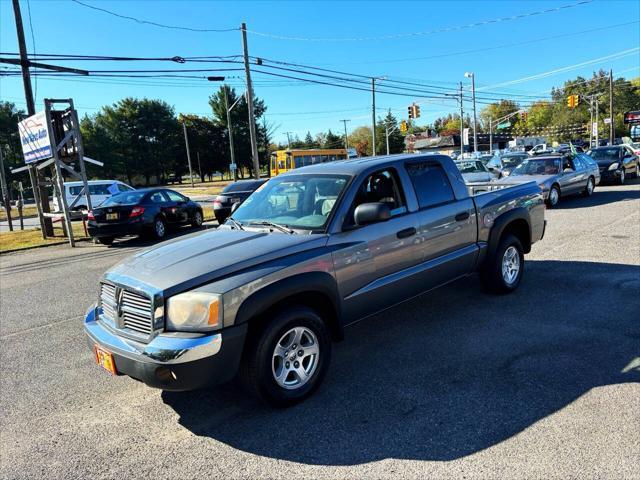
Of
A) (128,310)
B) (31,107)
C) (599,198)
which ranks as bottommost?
Answer: (599,198)

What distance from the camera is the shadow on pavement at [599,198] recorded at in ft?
47.3

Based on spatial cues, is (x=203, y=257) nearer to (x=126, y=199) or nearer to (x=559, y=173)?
(x=126, y=199)

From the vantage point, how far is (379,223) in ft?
13.5

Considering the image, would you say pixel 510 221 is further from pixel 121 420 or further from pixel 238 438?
pixel 121 420

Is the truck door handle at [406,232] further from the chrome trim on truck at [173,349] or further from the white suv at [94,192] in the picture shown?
the white suv at [94,192]

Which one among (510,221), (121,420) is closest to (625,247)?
(510,221)

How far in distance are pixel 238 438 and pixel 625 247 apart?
786cm

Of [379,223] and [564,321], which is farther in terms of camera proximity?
[564,321]

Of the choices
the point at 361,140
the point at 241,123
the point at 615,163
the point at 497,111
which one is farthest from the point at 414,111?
the point at 497,111

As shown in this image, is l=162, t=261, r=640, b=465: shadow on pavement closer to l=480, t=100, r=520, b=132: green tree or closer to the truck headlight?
the truck headlight

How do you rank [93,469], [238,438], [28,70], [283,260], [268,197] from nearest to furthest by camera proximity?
[93,469] → [238,438] → [283,260] → [268,197] → [28,70]

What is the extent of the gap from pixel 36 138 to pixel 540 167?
16145 mm

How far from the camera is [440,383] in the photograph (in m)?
3.70

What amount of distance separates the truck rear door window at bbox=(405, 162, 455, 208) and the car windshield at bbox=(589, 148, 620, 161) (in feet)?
63.1
